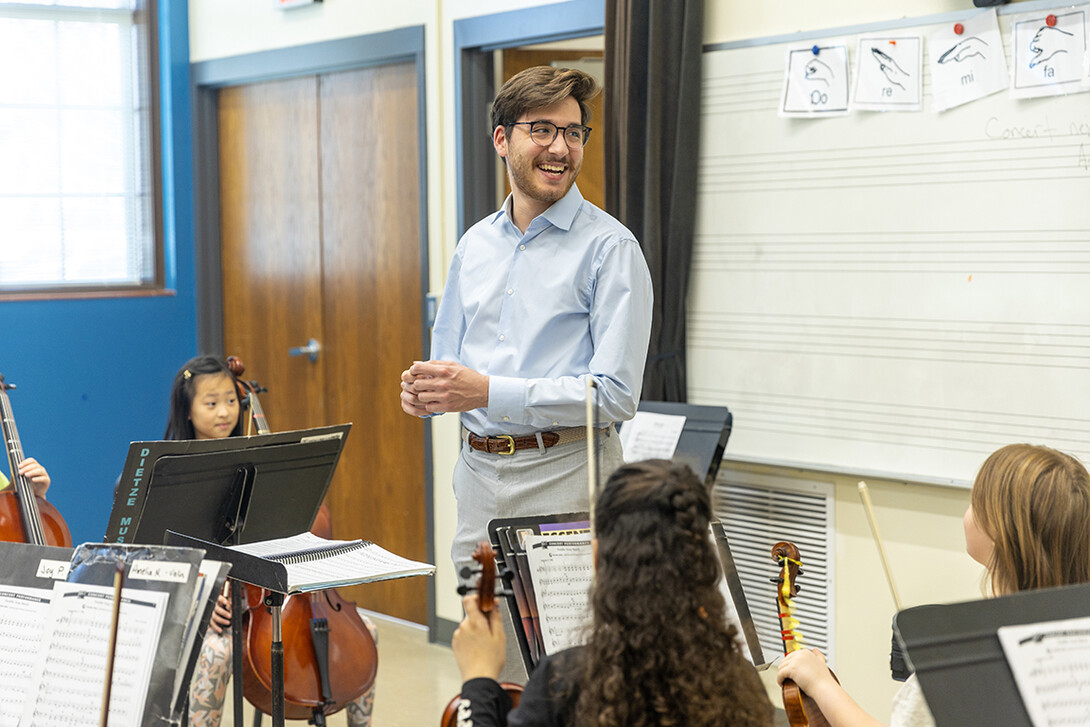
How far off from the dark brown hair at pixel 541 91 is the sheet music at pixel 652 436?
40.1 inches

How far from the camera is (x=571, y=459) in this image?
7.34 ft

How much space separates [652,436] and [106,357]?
2462 millimetres

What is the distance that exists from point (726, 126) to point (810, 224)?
37cm

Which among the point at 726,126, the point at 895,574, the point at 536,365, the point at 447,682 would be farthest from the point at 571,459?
the point at 447,682

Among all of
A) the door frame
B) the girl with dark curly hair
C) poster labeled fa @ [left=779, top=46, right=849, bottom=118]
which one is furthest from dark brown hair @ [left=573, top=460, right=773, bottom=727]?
the door frame

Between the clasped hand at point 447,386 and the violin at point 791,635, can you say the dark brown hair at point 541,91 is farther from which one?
the violin at point 791,635

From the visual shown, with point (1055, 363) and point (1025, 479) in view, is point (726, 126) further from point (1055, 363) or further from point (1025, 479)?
point (1025, 479)

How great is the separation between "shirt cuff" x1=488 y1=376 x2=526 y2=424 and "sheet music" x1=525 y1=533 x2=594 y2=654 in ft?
1.47

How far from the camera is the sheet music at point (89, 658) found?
1.52 meters

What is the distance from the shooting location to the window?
14.4 ft

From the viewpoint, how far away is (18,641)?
1626mm

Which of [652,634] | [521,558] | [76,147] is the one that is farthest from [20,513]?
[76,147]

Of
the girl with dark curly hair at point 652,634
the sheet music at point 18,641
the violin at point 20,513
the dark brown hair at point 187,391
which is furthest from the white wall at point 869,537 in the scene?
the sheet music at point 18,641

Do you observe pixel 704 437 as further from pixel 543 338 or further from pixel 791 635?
pixel 791 635
